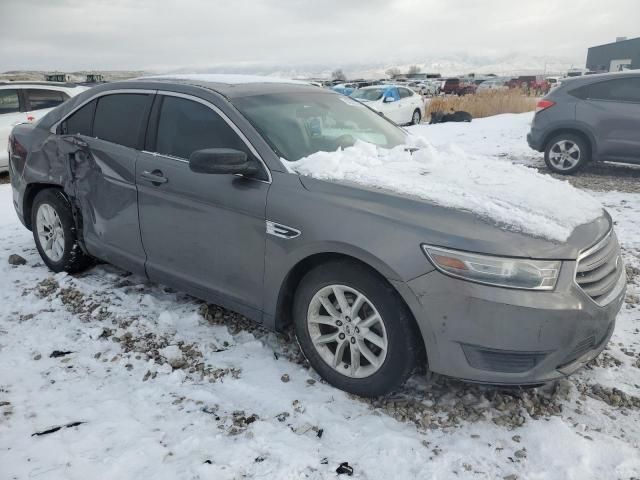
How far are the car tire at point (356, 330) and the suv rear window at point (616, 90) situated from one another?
708 cm

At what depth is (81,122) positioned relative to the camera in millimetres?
4133

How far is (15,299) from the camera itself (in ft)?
13.1

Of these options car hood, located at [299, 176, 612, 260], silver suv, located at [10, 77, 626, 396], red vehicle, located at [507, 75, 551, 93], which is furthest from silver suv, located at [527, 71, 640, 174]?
red vehicle, located at [507, 75, 551, 93]

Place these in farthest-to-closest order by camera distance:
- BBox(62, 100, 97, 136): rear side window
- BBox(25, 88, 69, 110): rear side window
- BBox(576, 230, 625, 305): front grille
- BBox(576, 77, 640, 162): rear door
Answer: BBox(25, 88, 69, 110): rear side window
BBox(576, 77, 640, 162): rear door
BBox(62, 100, 97, 136): rear side window
BBox(576, 230, 625, 305): front grille

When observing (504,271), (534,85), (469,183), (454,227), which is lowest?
(504,271)

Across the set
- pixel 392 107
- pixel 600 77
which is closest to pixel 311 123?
pixel 600 77

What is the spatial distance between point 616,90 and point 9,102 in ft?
32.5

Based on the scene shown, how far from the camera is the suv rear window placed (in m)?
7.73

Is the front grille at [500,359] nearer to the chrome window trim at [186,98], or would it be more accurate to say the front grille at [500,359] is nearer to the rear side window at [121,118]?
the chrome window trim at [186,98]

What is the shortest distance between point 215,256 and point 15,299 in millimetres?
1902

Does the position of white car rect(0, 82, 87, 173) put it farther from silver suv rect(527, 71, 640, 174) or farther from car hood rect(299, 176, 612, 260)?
car hood rect(299, 176, 612, 260)

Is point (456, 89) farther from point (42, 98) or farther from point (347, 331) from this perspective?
point (347, 331)

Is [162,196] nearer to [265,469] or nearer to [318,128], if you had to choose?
[318,128]

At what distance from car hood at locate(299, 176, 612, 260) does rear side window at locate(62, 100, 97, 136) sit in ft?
7.52
